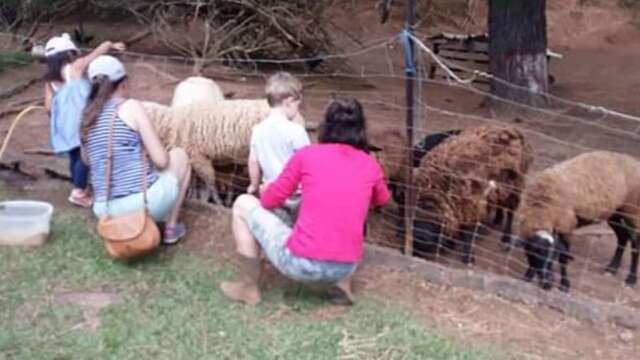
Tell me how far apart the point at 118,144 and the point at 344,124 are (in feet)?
4.21

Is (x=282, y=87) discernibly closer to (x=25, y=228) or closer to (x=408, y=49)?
(x=408, y=49)

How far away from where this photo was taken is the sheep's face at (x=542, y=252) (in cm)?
554

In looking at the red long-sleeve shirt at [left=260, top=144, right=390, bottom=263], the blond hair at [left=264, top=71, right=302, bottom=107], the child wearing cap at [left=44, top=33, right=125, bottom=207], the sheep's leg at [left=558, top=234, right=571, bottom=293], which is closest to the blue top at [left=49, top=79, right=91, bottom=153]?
the child wearing cap at [left=44, top=33, right=125, bottom=207]

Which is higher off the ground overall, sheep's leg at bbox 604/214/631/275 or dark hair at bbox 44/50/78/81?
dark hair at bbox 44/50/78/81

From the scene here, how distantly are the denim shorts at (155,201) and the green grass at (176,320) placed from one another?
0.26m

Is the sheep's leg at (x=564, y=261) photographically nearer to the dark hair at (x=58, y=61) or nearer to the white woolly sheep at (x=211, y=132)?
the white woolly sheep at (x=211, y=132)

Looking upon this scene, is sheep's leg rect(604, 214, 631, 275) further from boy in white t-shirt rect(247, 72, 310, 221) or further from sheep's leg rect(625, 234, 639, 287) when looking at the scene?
boy in white t-shirt rect(247, 72, 310, 221)

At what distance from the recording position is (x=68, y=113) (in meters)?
5.91

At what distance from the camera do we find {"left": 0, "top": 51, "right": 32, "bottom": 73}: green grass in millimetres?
10672

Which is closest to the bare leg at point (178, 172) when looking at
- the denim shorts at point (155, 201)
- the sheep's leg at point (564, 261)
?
the denim shorts at point (155, 201)

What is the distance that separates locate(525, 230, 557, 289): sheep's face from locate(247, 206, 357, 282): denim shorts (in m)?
1.45

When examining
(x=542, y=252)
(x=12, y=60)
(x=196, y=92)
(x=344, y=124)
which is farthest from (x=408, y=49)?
(x=12, y=60)

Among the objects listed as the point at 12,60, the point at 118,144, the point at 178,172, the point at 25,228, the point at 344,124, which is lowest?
the point at 25,228

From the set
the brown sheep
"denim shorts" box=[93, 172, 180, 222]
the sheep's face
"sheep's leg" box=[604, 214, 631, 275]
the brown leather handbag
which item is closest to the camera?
the brown leather handbag
